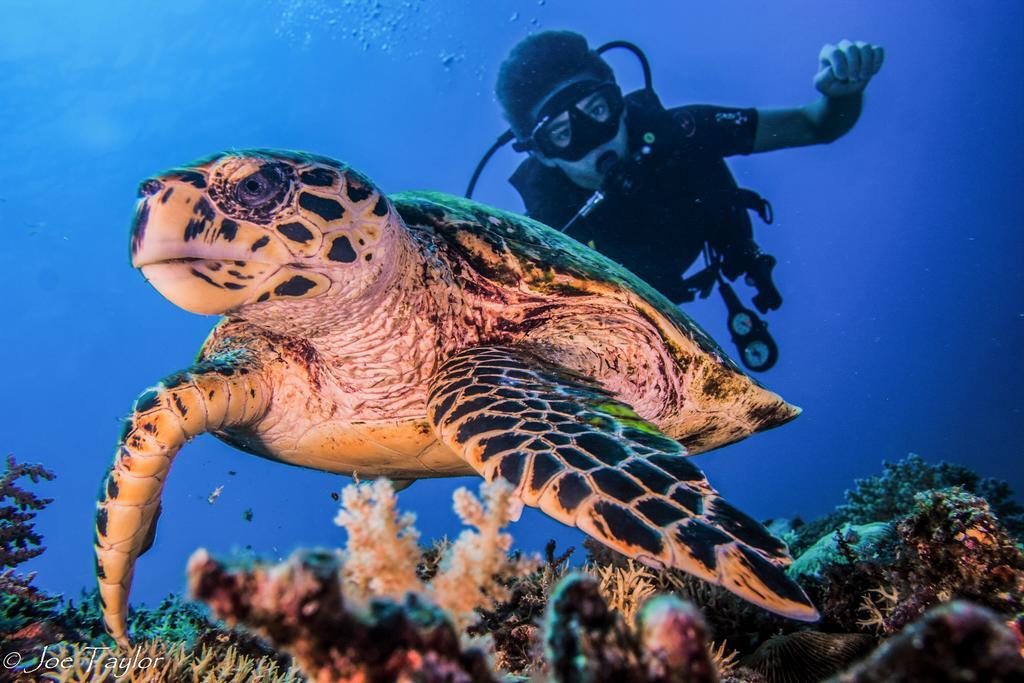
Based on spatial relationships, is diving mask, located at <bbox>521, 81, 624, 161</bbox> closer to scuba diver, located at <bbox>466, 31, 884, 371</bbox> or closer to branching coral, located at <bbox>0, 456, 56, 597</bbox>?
scuba diver, located at <bbox>466, 31, 884, 371</bbox>

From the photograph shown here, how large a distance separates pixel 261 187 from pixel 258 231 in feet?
0.60

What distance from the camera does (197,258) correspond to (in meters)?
1.81

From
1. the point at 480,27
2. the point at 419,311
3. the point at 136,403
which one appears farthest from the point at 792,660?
the point at 480,27

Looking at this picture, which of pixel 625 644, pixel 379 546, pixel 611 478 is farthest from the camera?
pixel 611 478

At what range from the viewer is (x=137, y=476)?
200cm

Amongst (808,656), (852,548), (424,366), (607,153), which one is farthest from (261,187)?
(607,153)

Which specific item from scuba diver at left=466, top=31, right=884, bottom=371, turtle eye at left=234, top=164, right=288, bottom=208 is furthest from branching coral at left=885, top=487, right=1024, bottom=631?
A: scuba diver at left=466, top=31, right=884, bottom=371

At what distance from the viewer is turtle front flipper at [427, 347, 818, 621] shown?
109 cm

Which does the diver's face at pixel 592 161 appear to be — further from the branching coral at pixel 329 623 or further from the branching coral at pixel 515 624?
the branching coral at pixel 329 623

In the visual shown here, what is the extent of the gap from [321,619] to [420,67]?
132 ft

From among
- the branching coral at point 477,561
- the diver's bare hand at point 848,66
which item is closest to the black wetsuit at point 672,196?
the diver's bare hand at point 848,66

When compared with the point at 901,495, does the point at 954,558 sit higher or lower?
lower

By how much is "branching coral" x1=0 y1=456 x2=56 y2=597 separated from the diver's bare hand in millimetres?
8548

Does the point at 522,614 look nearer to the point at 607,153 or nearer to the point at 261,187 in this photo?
the point at 261,187
